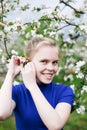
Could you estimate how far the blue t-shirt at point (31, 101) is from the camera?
2.43 metres

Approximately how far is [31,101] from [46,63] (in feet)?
0.67

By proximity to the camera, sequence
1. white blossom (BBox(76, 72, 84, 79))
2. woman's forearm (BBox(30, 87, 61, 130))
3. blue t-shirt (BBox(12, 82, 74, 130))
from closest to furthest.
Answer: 1. woman's forearm (BBox(30, 87, 61, 130))
2. blue t-shirt (BBox(12, 82, 74, 130))
3. white blossom (BBox(76, 72, 84, 79))

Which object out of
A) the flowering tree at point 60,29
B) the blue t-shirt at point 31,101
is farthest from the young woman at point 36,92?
the flowering tree at point 60,29

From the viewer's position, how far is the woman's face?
2.46m

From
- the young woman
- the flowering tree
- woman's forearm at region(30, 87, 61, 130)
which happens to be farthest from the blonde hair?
the flowering tree

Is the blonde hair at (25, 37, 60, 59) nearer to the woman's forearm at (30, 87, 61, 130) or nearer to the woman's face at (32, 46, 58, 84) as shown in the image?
the woman's face at (32, 46, 58, 84)

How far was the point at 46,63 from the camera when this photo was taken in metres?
2.48

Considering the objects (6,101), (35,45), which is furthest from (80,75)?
(6,101)

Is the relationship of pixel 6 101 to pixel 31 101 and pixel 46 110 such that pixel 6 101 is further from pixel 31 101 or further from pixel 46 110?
pixel 46 110

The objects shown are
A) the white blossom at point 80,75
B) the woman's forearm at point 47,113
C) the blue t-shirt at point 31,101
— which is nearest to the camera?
the woman's forearm at point 47,113

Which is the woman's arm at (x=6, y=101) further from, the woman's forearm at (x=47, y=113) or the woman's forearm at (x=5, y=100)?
the woman's forearm at (x=47, y=113)

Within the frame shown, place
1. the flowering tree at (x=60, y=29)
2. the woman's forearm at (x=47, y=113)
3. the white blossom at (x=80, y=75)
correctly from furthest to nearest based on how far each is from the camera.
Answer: the flowering tree at (x=60, y=29)
the white blossom at (x=80, y=75)
the woman's forearm at (x=47, y=113)

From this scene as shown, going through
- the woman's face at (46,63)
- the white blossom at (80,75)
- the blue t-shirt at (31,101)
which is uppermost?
the woman's face at (46,63)

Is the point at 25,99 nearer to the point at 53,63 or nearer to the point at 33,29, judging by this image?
the point at 53,63
